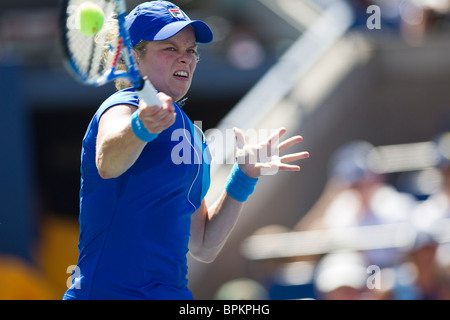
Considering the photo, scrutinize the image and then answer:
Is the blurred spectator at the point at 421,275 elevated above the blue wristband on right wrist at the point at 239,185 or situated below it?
above

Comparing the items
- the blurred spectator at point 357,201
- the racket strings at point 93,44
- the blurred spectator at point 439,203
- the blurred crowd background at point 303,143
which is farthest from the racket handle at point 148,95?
the blurred spectator at point 357,201

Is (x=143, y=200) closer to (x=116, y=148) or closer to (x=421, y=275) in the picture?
(x=116, y=148)

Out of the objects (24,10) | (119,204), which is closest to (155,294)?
(119,204)

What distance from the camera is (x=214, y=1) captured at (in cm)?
1084

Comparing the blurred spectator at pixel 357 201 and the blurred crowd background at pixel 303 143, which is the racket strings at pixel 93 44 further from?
the blurred spectator at pixel 357 201

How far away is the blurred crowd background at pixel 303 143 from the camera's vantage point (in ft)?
18.4

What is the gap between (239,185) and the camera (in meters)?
2.81

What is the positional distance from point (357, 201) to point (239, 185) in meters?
3.51

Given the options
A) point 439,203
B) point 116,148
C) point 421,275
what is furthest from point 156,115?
point 439,203

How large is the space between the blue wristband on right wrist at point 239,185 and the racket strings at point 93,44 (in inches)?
27.1

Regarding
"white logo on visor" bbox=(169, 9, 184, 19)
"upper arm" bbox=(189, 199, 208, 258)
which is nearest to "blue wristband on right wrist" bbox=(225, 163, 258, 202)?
"upper arm" bbox=(189, 199, 208, 258)

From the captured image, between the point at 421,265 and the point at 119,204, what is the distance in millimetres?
3122

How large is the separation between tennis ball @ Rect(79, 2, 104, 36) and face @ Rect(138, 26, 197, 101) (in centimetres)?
34

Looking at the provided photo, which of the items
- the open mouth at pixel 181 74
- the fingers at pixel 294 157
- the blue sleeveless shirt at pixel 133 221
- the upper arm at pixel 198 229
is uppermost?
the open mouth at pixel 181 74
